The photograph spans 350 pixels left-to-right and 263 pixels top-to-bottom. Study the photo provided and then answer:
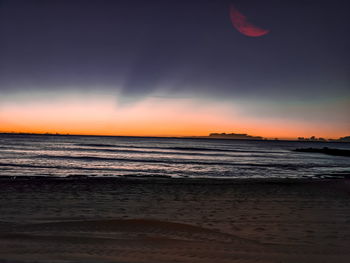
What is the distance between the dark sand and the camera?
6.77 metres

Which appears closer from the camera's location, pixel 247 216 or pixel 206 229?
pixel 206 229

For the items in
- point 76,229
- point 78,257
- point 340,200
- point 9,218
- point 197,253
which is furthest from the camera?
point 340,200

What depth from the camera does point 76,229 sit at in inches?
332

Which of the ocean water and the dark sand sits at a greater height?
the dark sand

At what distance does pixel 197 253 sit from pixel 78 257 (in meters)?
2.47

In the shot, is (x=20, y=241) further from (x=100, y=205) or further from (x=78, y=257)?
(x=100, y=205)

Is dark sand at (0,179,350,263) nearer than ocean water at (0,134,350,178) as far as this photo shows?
Yes

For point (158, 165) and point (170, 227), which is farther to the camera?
point (158, 165)

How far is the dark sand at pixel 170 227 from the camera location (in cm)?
677

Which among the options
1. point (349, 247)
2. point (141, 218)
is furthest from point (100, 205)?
point (349, 247)

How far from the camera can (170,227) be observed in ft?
29.2

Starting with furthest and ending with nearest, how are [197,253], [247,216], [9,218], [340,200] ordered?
[340,200] < [247,216] < [9,218] < [197,253]

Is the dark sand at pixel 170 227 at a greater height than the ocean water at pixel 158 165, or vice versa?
the dark sand at pixel 170 227

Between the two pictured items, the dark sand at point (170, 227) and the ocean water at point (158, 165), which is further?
the ocean water at point (158, 165)
